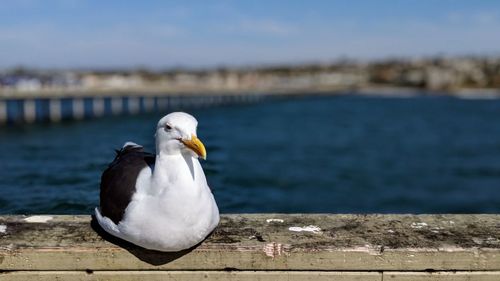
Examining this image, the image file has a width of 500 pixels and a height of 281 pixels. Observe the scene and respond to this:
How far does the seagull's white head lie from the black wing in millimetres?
332

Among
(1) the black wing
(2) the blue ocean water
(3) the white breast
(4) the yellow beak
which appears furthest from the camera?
(2) the blue ocean water

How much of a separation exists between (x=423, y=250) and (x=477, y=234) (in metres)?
0.45

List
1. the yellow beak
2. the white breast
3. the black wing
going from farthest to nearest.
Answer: the black wing < the white breast < the yellow beak

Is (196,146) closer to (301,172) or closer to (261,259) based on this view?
(261,259)

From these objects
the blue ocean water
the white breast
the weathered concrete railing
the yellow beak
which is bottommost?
the blue ocean water

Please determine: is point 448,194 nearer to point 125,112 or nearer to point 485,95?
point 125,112

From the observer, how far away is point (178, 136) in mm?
3199

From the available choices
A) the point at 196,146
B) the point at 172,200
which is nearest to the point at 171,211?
the point at 172,200

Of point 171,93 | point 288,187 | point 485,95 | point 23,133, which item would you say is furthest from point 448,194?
point 485,95

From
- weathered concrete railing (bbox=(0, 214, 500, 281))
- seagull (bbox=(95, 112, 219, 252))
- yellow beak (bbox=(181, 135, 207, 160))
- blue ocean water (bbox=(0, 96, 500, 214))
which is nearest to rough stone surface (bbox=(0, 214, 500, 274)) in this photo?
weathered concrete railing (bbox=(0, 214, 500, 281))

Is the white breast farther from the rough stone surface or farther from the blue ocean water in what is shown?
the blue ocean water

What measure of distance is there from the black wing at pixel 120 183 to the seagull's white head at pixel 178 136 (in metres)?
0.33

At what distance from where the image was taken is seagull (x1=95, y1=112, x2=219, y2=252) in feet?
10.5

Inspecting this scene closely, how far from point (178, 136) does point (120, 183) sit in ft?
1.87
